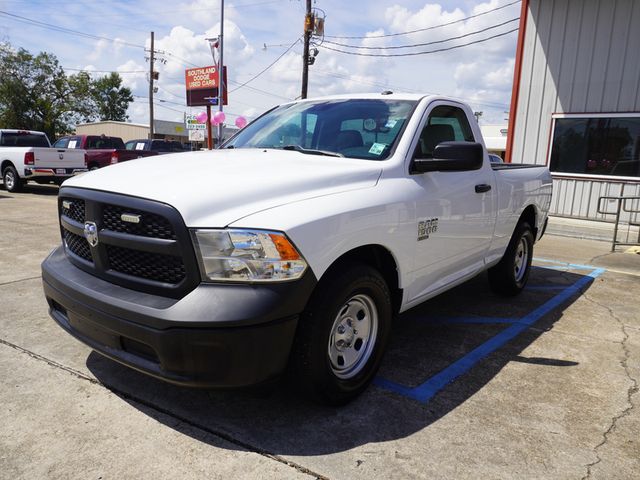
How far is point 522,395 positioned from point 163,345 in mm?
2252

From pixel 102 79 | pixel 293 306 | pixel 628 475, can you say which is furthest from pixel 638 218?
pixel 102 79

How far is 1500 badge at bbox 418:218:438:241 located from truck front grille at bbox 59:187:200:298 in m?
1.60

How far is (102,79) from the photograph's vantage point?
7406 centimetres

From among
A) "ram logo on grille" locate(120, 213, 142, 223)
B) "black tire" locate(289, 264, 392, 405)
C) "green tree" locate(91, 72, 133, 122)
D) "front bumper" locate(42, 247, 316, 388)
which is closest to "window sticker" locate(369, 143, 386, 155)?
A: "black tire" locate(289, 264, 392, 405)

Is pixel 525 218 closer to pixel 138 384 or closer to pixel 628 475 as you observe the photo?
pixel 628 475

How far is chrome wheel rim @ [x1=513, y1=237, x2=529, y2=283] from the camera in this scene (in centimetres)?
555

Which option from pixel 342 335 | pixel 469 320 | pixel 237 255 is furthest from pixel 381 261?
pixel 469 320

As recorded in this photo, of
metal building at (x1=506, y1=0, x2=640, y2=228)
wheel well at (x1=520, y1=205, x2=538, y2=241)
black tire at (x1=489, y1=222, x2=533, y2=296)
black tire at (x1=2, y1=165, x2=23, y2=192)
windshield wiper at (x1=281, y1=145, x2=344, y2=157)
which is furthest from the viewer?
black tire at (x1=2, y1=165, x2=23, y2=192)

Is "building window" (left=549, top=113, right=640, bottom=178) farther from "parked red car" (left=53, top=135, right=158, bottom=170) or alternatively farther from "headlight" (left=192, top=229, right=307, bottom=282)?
"parked red car" (left=53, top=135, right=158, bottom=170)

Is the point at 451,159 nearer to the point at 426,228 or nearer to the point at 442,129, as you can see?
the point at 426,228

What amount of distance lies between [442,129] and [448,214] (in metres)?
0.77

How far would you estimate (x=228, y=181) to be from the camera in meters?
2.71

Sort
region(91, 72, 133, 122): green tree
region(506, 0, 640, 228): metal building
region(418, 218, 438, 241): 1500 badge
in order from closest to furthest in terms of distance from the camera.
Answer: region(418, 218, 438, 241): 1500 badge
region(506, 0, 640, 228): metal building
region(91, 72, 133, 122): green tree

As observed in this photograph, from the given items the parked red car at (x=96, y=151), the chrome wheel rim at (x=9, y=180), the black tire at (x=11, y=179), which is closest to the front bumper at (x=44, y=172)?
the black tire at (x=11, y=179)
